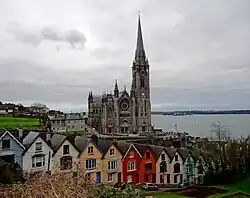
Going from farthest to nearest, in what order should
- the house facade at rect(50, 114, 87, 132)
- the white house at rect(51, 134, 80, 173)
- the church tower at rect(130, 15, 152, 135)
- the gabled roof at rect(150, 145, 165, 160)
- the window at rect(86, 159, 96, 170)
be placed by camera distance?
the church tower at rect(130, 15, 152, 135)
the house facade at rect(50, 114, 87, 132)
the gabled roof at rect(150, 145, 165, 160)
the window at rect(86, 159, 96, 170)
the white house at rect(51, 134, 80, 173)

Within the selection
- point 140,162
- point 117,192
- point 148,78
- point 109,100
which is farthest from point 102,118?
point 117,192

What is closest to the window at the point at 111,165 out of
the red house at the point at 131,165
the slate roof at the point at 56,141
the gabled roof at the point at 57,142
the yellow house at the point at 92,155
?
the yellow house at the point at 92,155

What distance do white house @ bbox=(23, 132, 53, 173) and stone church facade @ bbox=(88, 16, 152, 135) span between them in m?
44.8

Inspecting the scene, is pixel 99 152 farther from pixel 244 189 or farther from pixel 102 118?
pixel 102 118

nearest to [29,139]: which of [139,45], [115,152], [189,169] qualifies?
[115,152]

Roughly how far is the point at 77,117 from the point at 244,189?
55.2 metres

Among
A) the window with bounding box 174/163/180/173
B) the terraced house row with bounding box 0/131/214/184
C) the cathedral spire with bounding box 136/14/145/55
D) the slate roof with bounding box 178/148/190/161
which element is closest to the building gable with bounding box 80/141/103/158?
the terraced house row with bounding box 0/131/214/184

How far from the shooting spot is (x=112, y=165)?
79.8ft

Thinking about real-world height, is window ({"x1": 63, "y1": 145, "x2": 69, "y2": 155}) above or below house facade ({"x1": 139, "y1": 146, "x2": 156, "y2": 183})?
above

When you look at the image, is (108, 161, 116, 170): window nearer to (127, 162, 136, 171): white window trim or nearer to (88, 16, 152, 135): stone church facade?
(127, 162, 136, 171): white window trim

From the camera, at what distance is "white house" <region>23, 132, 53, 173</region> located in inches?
820

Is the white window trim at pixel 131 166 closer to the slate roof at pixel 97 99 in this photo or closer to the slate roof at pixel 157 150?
the slate roof at pixel 157 150

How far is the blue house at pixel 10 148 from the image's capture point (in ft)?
66.1

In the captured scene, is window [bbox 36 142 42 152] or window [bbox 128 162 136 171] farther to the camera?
window [bbox 128 162 136 171]
